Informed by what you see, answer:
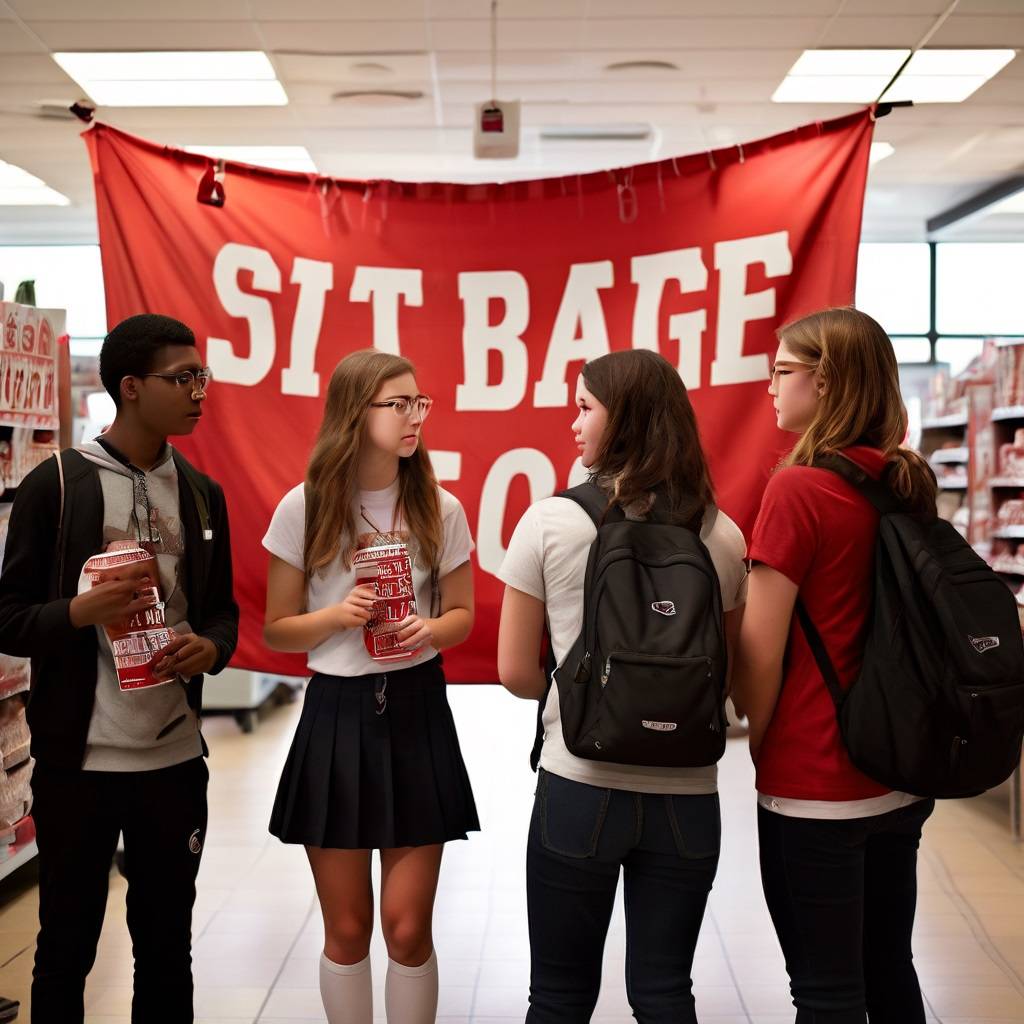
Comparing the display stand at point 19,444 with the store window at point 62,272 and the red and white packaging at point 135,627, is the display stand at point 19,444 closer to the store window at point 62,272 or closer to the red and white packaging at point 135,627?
the red and white packaging at point 135,627

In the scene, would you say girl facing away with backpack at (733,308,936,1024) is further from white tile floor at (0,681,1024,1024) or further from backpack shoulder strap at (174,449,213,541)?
white tile floor at (0,681,1024,1024)

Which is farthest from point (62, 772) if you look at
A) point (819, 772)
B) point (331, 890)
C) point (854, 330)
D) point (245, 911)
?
point (245, 911)

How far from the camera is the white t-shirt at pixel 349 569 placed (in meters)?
2.17

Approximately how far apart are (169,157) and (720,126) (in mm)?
5304

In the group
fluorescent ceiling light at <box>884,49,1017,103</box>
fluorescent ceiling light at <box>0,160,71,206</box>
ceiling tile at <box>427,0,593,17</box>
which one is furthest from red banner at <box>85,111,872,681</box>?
fluorescent ceiling light at <box>0,160,71,206</box>

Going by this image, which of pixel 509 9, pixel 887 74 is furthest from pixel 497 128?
pixel 887 74

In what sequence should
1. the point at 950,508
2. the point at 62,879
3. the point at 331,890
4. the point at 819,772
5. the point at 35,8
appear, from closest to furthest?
1. the point at 819,772
2. the point at 62,879
3. the point at 331,890
4. the point at 35,8
5. the point at 950,508

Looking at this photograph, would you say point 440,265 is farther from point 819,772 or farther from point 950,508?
point 950,508

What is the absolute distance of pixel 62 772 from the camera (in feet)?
6.56

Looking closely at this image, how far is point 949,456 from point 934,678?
5.49 m

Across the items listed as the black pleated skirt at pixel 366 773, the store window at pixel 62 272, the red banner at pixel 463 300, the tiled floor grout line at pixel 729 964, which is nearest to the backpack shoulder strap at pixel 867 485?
the black pleated skirt at pixel 366 773

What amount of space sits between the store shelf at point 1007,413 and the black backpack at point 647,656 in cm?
433

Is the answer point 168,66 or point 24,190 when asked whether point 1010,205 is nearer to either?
point 168,66

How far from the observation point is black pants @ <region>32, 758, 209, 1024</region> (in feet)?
6.53
